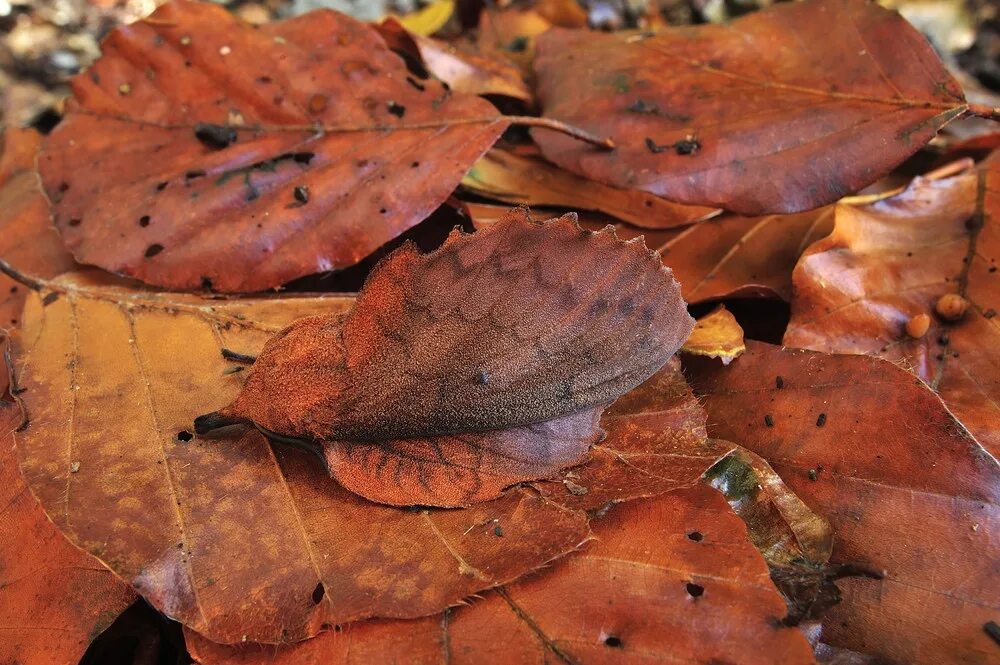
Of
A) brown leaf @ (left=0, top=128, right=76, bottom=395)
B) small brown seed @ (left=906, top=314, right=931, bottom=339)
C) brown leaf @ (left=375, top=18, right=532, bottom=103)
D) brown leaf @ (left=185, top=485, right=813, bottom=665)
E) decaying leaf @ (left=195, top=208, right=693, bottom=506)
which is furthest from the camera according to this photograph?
brown leaf @ (left=375, top=18, right=532, bottom=103)

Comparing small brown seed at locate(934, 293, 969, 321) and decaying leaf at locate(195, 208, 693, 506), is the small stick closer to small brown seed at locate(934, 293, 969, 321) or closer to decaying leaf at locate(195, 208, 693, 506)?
decaying leaf at locate(195, 208, 693, 506)

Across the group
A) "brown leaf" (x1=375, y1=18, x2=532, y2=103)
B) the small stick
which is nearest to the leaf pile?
the small stick

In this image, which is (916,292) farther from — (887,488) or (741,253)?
(887,488)

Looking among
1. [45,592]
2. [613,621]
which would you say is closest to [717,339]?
[613,621]

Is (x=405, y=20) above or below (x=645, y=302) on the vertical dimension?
below

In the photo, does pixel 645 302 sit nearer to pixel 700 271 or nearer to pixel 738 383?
pixel 738 383

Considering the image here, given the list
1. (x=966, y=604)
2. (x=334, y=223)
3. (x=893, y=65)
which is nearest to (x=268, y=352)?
(x=334, y=223)
